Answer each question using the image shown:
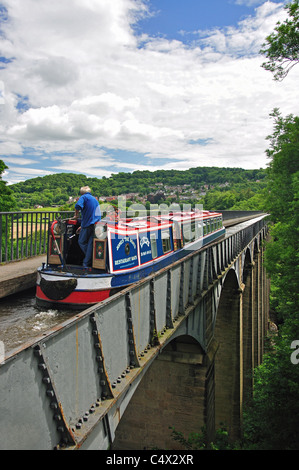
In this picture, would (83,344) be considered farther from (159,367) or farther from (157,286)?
(159,367)

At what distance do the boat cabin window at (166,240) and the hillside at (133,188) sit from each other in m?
5.63

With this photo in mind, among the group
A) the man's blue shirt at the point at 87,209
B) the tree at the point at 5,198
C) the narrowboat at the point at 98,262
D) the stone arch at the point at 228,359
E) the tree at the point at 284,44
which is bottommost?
the stone arch at the point at 228,359

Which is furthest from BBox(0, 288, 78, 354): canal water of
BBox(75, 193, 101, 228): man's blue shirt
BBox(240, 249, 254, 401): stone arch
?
BBox(240, 249, 254, 401): stone arch

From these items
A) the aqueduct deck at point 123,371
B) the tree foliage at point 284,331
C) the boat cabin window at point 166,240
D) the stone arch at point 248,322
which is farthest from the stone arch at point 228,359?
the boat cabin window at point 166,240

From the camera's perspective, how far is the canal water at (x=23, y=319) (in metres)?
4.73

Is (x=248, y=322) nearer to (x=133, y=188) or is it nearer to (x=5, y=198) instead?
(x=5, y=198)

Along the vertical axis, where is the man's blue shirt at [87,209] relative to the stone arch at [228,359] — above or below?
above

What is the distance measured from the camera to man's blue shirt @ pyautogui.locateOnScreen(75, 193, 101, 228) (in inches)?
270

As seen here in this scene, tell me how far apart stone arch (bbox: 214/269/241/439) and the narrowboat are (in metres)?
14.4

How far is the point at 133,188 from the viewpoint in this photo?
224 ft

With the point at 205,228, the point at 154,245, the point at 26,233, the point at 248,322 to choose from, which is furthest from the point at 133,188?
the point at 154,245

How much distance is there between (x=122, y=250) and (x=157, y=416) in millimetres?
8886

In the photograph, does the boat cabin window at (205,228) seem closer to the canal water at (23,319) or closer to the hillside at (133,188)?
the hillside at (133,188)

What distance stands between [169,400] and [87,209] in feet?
29.5
